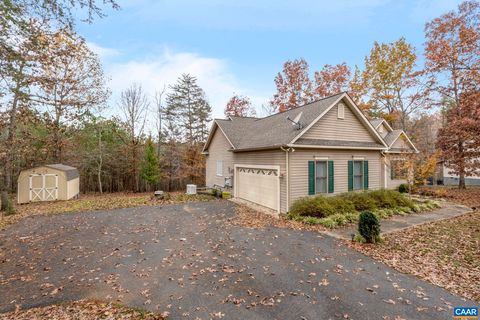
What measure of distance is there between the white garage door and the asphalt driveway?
319 cm

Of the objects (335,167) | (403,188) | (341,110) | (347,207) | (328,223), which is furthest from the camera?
(403,188)

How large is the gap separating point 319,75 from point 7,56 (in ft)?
85.6

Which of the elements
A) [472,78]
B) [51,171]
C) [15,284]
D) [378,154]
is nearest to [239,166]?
[378,154]

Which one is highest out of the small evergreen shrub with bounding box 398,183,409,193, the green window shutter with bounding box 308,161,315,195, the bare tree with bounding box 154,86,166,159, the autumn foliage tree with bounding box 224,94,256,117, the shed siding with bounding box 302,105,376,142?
the autumn foliage tree with bounding box 224,94,256,117

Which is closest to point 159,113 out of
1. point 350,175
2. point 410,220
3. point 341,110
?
point 341,110

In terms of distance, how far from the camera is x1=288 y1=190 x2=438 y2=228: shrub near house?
963 centimetres

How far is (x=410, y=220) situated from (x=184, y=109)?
965 inches

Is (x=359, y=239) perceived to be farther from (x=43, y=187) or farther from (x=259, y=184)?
(x=43, y=187)

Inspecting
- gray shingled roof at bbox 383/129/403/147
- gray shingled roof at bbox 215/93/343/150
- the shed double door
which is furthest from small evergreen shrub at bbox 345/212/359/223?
the shed double door

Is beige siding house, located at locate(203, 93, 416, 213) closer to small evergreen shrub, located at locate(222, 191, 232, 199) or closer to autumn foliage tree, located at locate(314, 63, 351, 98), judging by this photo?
small evergreen shrub, located at locate(222, 191, 232, 199)

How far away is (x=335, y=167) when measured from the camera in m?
12.0

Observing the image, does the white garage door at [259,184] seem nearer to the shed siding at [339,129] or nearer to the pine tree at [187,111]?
the shed siding at [339,129]

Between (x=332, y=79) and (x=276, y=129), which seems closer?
(x=276, y=129)

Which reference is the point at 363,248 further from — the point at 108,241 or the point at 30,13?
the point at 30,13
